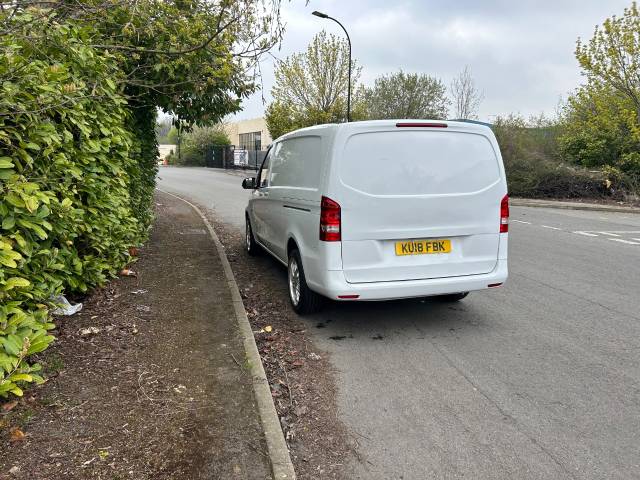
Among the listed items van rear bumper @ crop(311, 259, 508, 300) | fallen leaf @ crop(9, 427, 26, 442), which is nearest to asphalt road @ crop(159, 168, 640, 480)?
van rear bumper @ crop(311, 259, 508, 300)

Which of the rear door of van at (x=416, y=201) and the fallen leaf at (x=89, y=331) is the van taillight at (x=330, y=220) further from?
the fallen leaf at (x=89, y=331)

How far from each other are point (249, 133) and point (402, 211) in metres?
61.6

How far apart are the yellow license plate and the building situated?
2063 inches

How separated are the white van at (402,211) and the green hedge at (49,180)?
2075 millimetres

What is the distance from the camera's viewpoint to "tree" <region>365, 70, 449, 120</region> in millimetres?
38094

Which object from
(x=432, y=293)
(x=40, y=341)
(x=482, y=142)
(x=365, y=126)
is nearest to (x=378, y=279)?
(x=432, y=293)

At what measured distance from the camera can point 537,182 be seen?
863 inches

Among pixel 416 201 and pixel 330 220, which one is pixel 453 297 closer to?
pixel 416 201

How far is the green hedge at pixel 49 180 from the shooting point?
3125mm

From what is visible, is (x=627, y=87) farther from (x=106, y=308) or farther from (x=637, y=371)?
(x=106, y=308)

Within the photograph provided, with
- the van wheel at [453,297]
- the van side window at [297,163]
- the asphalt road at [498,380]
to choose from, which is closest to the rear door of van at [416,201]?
the van side window at [297,163]

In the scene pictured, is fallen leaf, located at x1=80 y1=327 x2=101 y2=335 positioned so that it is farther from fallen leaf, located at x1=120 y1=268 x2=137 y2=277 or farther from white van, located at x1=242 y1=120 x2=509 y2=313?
white van, located at x1=242 y1=120 x2=509 y2=313

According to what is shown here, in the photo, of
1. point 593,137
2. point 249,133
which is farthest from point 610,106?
point 249,133

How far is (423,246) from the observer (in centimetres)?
475
